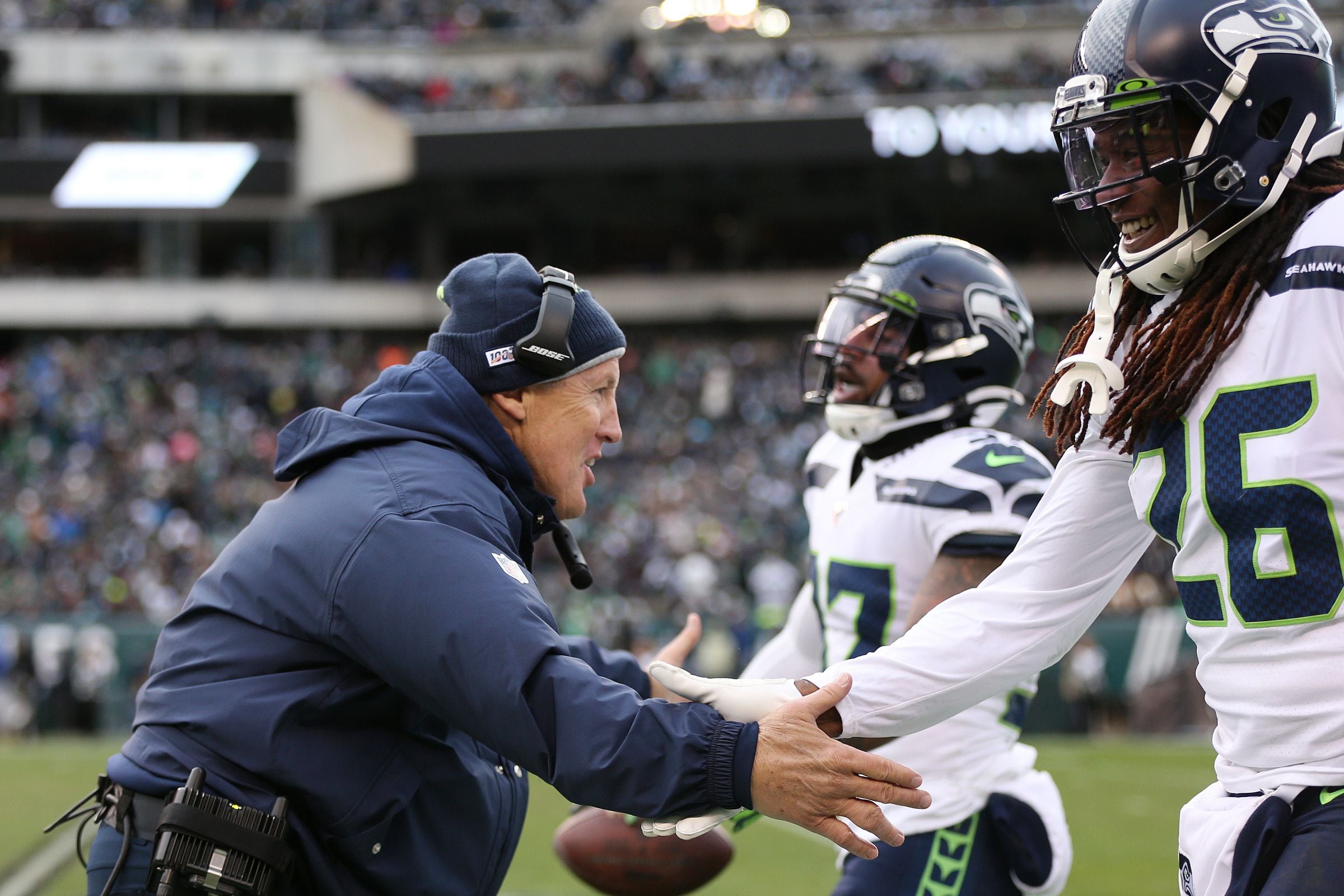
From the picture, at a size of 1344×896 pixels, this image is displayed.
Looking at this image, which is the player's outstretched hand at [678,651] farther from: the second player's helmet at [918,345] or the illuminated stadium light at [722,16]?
the illuminated stadium light at [722,16]

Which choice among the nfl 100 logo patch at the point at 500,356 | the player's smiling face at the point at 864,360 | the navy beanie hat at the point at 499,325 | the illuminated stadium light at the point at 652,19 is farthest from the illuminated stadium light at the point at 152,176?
the nfl 100 logo patch at the point at 500,356

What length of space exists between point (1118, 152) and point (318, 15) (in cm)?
3069

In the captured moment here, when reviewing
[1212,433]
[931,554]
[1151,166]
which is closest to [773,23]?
[931,554]

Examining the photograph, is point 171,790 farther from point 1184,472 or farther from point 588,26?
point 588,26

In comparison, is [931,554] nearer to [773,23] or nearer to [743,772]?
[743,772]

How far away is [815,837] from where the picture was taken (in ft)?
30.1

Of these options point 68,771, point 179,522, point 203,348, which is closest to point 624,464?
point 179,522

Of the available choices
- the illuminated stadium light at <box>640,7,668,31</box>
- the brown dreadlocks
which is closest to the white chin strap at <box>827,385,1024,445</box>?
the brown dreadlocks

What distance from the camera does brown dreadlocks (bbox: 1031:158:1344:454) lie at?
2.15 meters

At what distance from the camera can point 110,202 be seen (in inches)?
1111

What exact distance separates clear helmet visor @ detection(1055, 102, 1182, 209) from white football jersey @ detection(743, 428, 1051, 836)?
1034mm

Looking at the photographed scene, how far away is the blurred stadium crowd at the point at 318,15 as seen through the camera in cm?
3022

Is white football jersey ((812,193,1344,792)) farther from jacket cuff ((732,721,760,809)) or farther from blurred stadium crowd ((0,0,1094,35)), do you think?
blurred stadium crowd ((0,0,1094,35))

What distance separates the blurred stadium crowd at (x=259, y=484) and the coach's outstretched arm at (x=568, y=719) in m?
12.8
